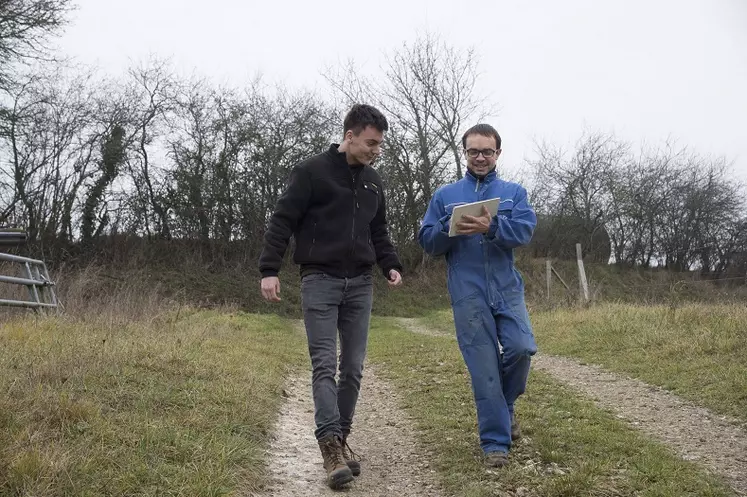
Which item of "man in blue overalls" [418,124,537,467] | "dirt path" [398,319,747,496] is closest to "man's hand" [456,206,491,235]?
"man in blue overalls" [418,124,537,467]

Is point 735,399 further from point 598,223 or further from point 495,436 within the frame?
point 598,223

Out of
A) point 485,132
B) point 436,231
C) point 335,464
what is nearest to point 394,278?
point 436,231

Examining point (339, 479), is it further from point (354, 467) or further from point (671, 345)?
point (671, 345)

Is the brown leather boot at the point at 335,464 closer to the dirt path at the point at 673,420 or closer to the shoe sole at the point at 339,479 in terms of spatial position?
the shoe sole at the point at 339,479

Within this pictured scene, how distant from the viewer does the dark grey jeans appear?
3645 mm

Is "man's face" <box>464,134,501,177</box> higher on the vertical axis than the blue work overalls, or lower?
higher

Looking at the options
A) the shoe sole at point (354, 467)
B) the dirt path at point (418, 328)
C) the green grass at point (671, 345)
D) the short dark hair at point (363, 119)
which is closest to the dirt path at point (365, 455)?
the shoe sole at point (354, 467)

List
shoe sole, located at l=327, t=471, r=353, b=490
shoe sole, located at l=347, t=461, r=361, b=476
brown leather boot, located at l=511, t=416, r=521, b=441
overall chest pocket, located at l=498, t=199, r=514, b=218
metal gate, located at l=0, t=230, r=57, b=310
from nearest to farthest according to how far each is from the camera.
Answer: shoe sole, located at l=327, t=471, r=353, b=490 → shoe sole, located at l=347, t=461, r=361, b=476 → overall chest pocket, located at l=498, t=199, r=514, b=218 → brown leather boot, located at l=511, t=416, r=521, b=441 → metal gate, located at l=0, t=230, r=57, b=310

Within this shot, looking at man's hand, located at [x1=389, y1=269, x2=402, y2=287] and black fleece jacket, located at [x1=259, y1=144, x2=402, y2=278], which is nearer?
black fleece jacket, located at [x1=259, y1=144, x2=402, y2=278]

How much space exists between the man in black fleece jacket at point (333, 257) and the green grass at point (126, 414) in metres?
0.59

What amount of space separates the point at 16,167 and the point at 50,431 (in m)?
19.4

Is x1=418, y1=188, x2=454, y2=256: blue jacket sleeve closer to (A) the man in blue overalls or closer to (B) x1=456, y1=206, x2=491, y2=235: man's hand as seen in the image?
(A) the man in blue overalls

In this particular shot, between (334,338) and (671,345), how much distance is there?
5551 millimetres

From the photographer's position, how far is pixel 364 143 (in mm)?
3783
